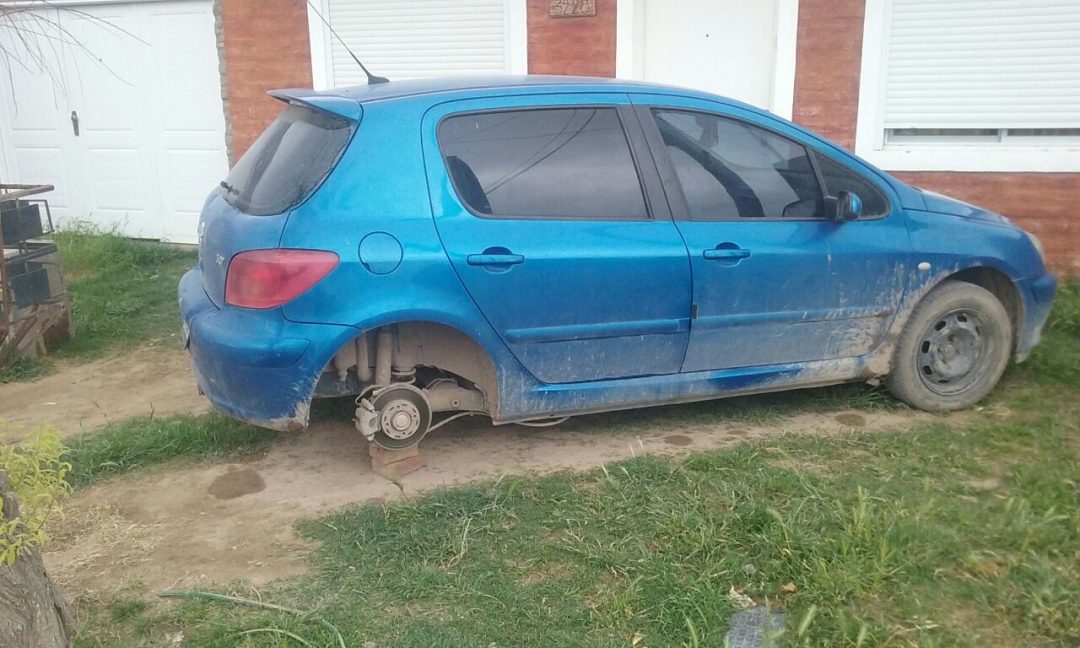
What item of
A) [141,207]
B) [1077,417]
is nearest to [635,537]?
[1077,417]

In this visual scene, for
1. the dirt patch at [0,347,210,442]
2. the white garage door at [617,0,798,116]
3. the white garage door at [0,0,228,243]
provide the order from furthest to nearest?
the white garage door at [0,0,228,243]
the white garage door at [617,0,798,116]
the dirt patch at [0,347,210,442]

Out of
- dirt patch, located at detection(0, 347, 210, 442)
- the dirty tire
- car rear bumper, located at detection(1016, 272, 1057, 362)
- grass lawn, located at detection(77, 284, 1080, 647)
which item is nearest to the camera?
grass lawn, located at detection(77, 284, 1080, 647)

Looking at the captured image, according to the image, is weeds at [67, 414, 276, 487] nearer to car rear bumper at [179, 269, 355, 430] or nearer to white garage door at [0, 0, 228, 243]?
car rear bumper at [179, 269, 355, 430]

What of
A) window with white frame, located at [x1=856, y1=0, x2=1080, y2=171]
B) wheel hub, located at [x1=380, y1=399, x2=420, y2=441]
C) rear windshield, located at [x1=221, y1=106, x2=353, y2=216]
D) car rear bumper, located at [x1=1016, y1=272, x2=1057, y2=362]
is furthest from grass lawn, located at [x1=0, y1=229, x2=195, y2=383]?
window with white frame, located at [x1=856, y1=0, x2=1080, y2=171]

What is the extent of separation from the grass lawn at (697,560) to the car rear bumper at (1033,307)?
83cm

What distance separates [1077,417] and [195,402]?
4.87 metres

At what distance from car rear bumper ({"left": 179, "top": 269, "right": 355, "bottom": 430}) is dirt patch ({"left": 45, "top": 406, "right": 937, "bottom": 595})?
0.42m

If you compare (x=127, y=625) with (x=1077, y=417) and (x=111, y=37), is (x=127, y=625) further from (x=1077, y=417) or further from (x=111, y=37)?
(x=111, y=37)

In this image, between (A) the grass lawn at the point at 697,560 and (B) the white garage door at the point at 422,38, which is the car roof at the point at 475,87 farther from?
(B) the white garage door at the point at 422,38

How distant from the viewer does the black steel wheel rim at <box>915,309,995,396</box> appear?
16.0 feet

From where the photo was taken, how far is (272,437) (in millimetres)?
4801

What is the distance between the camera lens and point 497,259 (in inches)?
158

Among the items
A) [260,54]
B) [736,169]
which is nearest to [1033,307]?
[736,169]

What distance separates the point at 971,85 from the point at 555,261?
191 inches
